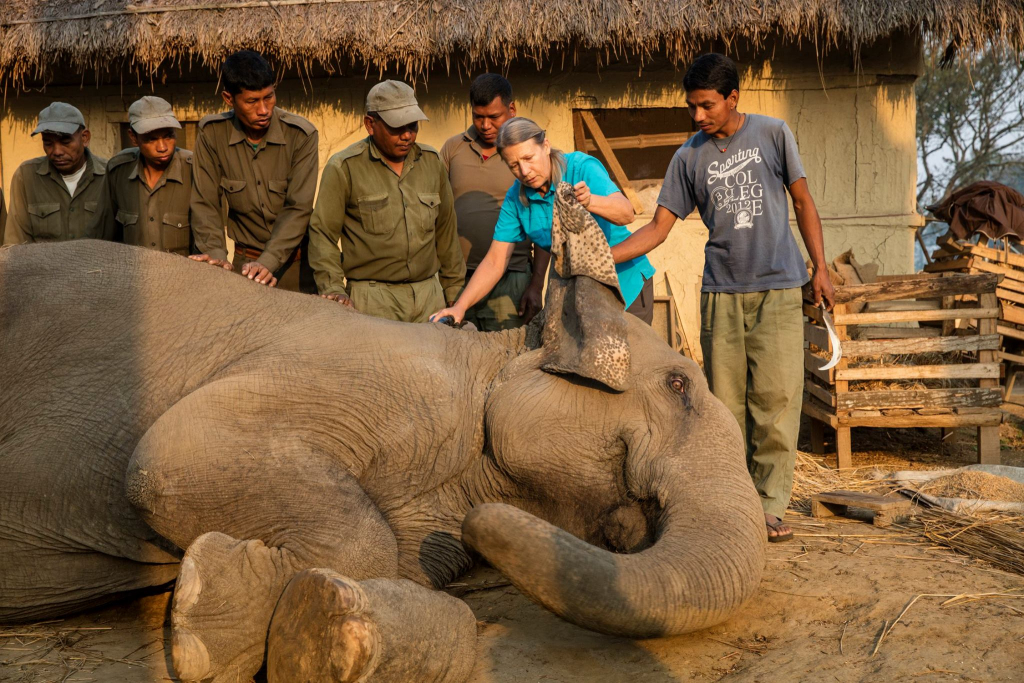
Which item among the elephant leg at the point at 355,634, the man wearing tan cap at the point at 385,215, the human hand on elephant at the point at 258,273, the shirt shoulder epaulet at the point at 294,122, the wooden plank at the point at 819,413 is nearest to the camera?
the elephant leg at the point at 355,634

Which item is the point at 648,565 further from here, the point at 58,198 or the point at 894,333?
the point at 894,333

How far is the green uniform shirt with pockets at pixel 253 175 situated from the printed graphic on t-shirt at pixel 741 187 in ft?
7.27

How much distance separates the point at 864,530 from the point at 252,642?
298 cm

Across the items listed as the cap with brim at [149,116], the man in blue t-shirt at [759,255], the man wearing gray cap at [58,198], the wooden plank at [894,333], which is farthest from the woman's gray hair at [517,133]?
the wooden plank at [894,333]

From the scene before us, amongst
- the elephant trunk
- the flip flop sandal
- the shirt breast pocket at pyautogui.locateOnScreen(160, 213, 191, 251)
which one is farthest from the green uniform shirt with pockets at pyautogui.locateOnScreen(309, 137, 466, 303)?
the elephant trunk

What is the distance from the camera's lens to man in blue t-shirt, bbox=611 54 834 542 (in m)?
4.71

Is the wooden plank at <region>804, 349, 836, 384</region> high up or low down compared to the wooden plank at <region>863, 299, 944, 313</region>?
down

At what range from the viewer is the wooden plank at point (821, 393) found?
7137 millimetres

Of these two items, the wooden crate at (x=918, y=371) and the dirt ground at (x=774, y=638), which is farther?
the wooden crate at (x=918, y=371)

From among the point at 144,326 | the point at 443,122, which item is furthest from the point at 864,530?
the point at 443,122

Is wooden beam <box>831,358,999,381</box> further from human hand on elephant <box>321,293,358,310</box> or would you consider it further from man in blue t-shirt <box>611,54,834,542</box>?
human hand on elephant <box>321,293,358,310</box>

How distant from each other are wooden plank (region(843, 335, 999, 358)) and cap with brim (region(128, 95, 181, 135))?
16.0ft

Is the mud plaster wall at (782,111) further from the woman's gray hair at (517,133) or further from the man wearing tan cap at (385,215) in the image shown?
the woman's gray hair at (517,133)

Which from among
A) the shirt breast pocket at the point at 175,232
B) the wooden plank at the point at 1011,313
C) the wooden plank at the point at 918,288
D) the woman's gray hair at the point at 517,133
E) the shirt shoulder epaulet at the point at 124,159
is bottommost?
the wooden plank at the point at 1011,313
